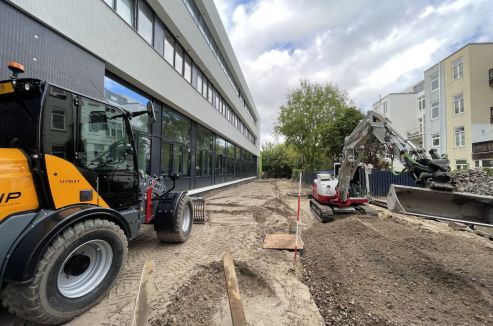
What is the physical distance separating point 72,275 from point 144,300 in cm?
92

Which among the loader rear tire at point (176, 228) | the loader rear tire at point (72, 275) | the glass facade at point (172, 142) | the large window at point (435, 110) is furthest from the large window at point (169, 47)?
the large window at point (435, 110)

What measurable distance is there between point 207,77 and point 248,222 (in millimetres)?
11435

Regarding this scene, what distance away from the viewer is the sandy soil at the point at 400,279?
3188mm

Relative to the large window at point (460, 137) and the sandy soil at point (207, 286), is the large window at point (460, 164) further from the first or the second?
the sandy soil at point (207, 286)

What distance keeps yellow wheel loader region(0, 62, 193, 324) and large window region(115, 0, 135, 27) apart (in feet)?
18.0

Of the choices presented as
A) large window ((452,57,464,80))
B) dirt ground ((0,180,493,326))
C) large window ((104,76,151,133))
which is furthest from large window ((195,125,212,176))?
large window ((452,57,464,80))

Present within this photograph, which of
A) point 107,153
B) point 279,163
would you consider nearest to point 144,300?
point 107,153

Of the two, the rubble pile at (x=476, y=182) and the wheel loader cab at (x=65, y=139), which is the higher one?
the wheel loader cab at (x=65, y=139)

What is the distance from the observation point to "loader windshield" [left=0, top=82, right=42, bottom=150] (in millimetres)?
3004

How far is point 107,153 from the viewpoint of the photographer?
3.98m

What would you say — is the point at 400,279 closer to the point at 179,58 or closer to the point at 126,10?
the point at 126,10

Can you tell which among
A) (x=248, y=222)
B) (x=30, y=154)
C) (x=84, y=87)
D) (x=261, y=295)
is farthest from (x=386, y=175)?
(x=30, y=154)

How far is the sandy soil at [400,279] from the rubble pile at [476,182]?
33.1 feet

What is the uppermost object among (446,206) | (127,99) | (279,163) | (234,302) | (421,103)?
(421,103)
